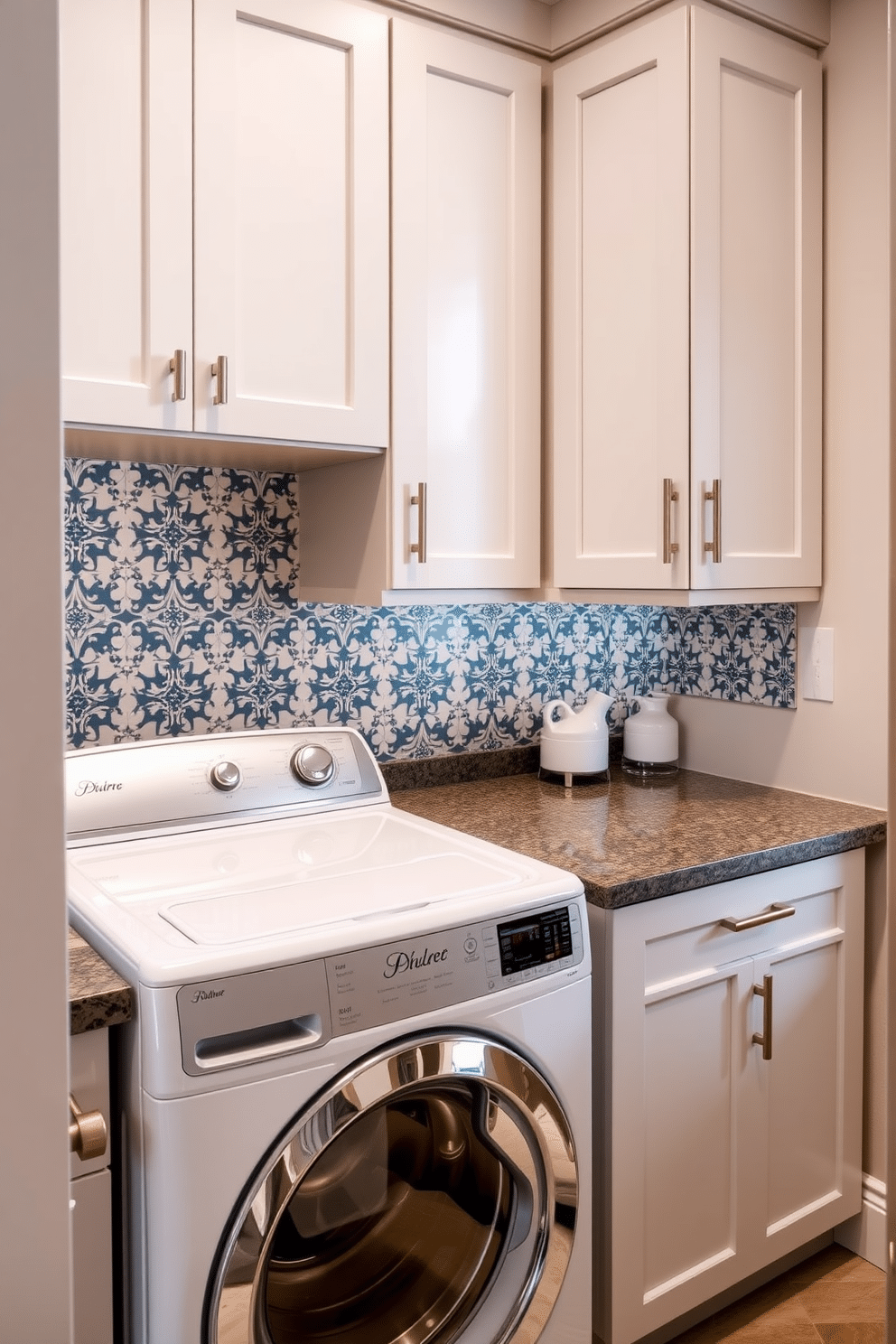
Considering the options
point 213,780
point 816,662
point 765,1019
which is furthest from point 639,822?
point 213,780

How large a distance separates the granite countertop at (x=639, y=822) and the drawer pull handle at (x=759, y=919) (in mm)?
86

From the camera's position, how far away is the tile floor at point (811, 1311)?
189 centimetres

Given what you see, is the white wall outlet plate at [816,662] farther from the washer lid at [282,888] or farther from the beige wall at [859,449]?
the washer lid at [282,888]

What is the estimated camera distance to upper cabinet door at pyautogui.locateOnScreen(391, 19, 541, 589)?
1.85 m

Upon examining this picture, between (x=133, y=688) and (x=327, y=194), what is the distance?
3.10ft

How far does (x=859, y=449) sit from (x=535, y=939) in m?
1.28

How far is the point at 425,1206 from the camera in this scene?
1.50 m

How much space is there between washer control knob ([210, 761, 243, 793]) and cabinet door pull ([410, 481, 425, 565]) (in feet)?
1.66

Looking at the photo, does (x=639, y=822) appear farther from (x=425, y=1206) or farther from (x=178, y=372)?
(x=178, y=372)

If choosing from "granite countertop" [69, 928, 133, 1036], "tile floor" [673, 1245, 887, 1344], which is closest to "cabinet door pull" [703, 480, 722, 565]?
"granite countertop" [69, 928, 133, 1036]

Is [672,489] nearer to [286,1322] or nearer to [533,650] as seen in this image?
[533,650]

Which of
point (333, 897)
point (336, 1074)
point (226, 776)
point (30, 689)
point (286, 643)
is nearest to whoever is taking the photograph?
point (30, 689)

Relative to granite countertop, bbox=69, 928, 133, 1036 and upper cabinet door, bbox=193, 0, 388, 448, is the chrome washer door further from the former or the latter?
upper cabinet door, bbox=193, 0, 388, 448

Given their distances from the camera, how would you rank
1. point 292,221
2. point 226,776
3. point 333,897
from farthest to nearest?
point 226,776 < point 292,221 < point 333,897
